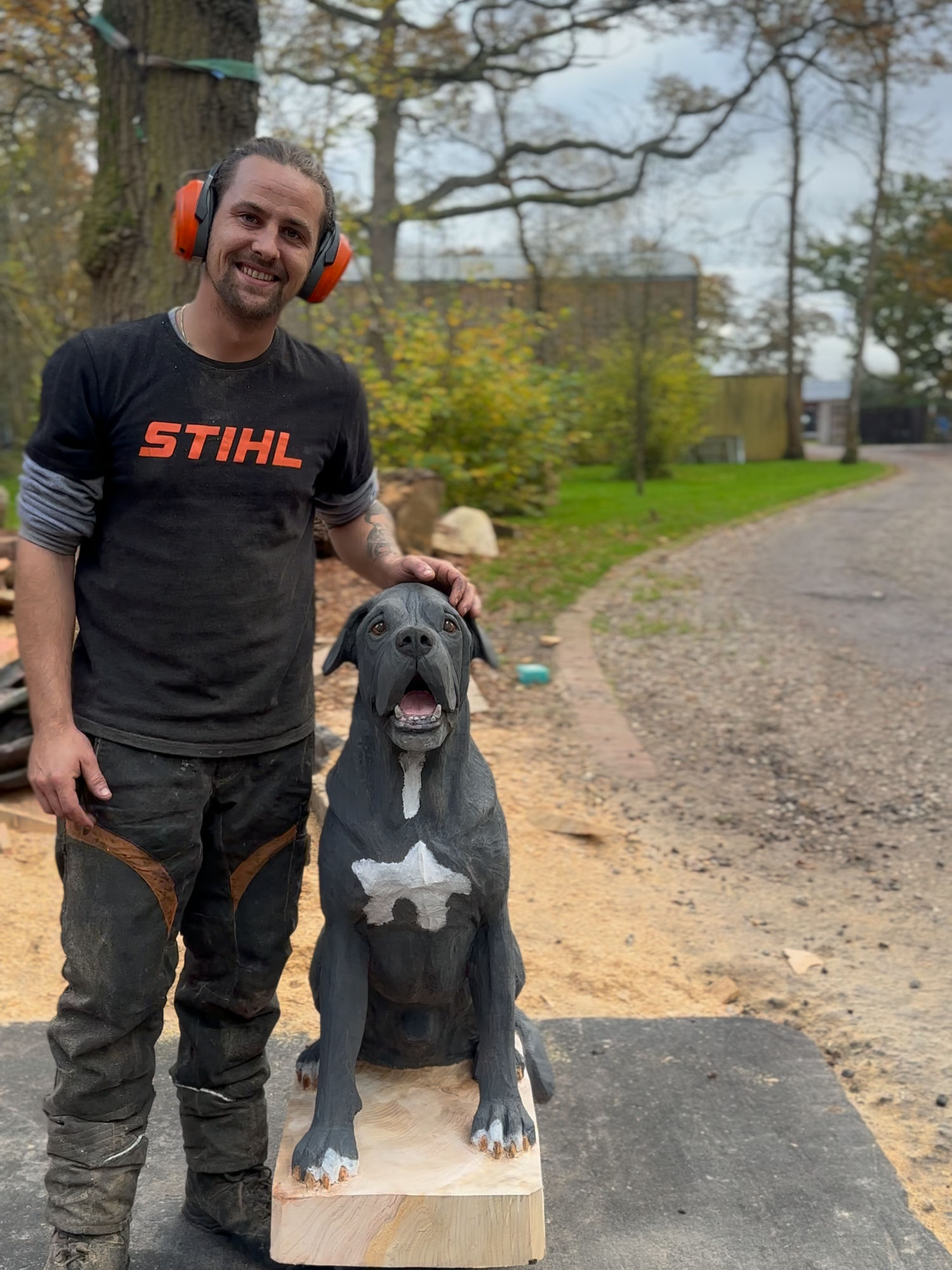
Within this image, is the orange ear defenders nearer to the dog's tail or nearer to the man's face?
the man's face

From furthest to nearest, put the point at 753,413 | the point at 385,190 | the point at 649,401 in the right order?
the point at 753,413, the point at 649,401, the point at 385,190

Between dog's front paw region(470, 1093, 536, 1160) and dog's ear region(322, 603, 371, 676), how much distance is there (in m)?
0.98

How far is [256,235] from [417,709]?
100 centimetres

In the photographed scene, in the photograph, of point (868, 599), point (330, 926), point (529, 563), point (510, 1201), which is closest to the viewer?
point (510, 1201)

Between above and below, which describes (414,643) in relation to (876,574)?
above

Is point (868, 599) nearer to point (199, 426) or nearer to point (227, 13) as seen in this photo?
point (227, 13)

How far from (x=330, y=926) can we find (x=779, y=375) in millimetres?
26822

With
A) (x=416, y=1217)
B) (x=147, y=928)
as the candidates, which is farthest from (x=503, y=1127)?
(x=147, y=928)

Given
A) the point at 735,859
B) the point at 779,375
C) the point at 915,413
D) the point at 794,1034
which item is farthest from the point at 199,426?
the point at 915,413

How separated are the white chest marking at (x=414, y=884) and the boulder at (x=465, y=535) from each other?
837 centimetres

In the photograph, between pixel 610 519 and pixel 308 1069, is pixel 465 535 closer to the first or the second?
pixel 610 519

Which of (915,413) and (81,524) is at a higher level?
(915,413)

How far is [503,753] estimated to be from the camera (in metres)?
6.54

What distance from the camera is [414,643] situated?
2232 millimetres
